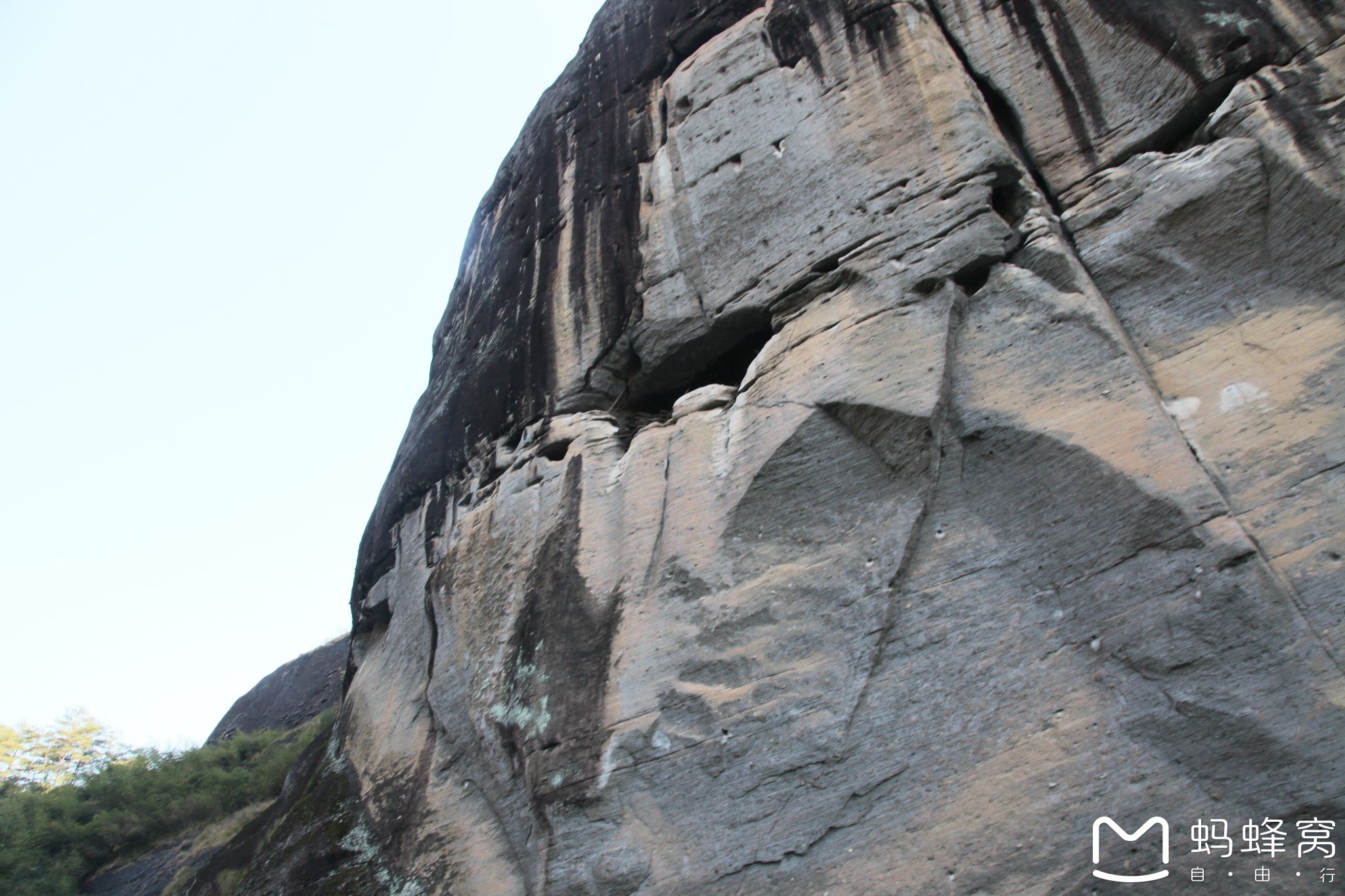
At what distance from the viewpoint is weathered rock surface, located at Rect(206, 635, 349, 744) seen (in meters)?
15.8

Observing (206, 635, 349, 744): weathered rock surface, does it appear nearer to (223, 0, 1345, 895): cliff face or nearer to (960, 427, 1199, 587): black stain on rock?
(223, 0, 1345, 895): cliff face

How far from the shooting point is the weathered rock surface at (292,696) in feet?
51.9

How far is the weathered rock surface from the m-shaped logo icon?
14.3 metres

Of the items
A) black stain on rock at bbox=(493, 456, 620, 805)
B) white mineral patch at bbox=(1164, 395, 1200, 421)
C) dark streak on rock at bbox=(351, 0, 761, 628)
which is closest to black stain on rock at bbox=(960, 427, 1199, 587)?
white mineral patch at bbox=(1164, 395, 1200, 421)

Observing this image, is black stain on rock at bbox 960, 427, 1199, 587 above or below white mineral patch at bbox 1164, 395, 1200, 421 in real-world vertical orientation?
below

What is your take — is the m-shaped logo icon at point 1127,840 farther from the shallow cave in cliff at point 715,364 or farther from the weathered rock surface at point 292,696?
the weathered rock surface at point 292,696

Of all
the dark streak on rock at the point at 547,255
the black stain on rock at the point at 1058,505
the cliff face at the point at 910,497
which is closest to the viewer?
the cliff face at the point at 910,497

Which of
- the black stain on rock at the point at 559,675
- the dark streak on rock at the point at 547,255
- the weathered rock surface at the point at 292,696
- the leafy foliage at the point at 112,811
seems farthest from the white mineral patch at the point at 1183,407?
the weathered rock surface at the point at 292,696

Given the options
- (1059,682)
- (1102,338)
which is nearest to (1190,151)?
(1102,338)

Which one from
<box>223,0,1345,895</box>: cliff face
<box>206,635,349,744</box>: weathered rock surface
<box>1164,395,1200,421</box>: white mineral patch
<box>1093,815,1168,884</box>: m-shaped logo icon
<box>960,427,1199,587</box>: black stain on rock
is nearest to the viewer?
<box>1093,815,1168,884</box>: m-shaped logo icon

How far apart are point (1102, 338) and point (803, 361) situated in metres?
1.69

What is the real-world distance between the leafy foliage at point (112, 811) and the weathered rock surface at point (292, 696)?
7.86 ft

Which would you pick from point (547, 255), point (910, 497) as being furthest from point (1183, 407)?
point (547, 255)

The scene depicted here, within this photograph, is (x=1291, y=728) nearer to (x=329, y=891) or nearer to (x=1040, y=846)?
(x=1040, y=846)
